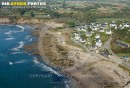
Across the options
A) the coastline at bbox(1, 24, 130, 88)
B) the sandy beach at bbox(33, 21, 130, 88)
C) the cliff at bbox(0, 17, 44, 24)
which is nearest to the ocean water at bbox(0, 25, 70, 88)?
the coastline at bbox(1, 24, 130, 88)

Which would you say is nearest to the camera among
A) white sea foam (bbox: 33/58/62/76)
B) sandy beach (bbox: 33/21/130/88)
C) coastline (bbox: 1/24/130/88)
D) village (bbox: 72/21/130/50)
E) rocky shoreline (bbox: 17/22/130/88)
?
coastline (bbox: 1/24/130/88)

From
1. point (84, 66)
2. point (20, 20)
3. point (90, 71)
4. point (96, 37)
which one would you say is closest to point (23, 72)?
point (84, 66)

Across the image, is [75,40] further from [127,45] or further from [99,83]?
[99,83]

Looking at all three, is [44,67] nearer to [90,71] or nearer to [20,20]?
[90,71]

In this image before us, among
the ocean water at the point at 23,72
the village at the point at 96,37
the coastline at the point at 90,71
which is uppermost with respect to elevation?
the village at the point at 96,37

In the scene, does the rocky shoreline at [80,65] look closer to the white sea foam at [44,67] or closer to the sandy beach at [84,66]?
the sandy beach at [84,66]

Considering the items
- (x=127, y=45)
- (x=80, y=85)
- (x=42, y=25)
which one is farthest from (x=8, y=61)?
(x=42, y=25)

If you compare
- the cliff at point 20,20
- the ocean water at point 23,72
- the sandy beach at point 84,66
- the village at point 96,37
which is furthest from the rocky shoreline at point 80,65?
the cliff at point 20,20

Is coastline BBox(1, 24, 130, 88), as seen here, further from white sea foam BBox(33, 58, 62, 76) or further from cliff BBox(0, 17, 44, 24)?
cliff BBox(0, 17, 44, 24)
